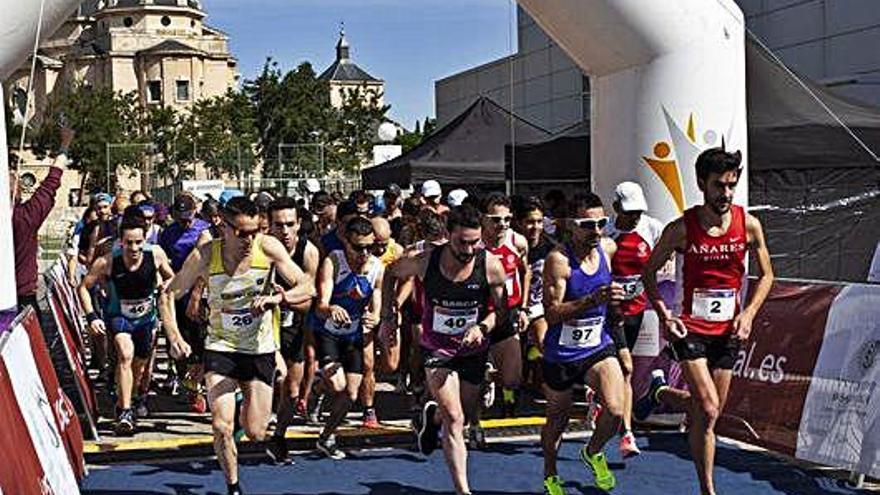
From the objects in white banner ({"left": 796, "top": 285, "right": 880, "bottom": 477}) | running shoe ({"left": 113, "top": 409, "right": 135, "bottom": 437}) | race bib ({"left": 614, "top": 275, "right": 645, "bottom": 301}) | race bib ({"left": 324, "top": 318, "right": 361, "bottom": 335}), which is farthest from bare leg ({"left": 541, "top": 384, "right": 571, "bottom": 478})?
running shoe ({"left": 113, "top": 409, "right": 135, "bottom": 437})

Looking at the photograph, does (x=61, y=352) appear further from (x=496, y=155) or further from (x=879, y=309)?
(x=496, y=155)

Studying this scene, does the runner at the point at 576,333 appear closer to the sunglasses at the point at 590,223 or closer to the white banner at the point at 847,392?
the sunglasses at the point at 590,223

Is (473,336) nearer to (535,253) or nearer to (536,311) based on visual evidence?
(536,311)

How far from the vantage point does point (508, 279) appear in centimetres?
911

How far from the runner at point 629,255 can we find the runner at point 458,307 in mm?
1379

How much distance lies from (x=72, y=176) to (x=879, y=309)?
104m

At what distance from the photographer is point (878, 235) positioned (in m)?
14.2

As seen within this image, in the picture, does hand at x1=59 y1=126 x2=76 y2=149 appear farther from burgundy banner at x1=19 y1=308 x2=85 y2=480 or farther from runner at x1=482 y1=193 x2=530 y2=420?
runner at x1=482 y1=193 x2=530 y2=420

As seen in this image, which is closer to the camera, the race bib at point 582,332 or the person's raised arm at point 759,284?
the person's raised arm at point 759,284

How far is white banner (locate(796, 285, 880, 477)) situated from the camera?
7.83 m

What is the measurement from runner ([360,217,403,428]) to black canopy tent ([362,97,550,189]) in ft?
26.6

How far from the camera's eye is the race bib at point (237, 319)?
774cm

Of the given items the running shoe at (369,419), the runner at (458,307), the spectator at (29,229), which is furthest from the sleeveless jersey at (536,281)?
the spectator at (29,229)

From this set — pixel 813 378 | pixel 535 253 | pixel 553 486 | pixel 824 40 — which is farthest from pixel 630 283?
pixel 824 40
